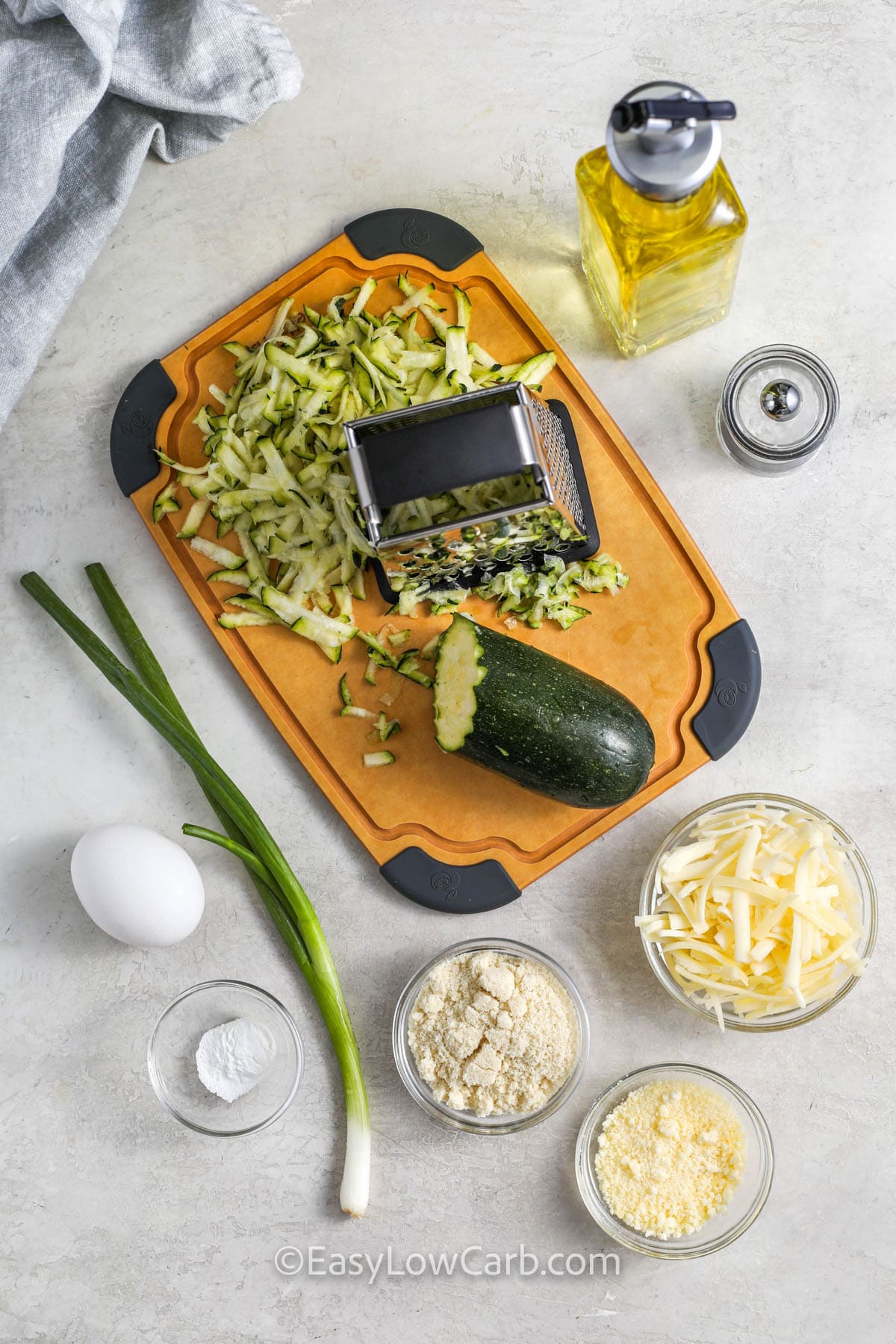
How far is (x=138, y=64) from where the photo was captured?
1849 millimetres

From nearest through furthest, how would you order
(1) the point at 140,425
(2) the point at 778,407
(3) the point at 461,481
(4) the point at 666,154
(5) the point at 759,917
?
(4) the point at 666,154 → (3) the point at 461,481 → (5) the point at 759,917 → (2) the point at 778,407 → (1) the point at 140,425

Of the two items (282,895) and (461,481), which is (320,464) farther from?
(282,895)

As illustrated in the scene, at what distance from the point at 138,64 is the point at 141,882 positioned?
1472 millimetres

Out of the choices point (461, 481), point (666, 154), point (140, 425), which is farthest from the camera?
point (140, 425)

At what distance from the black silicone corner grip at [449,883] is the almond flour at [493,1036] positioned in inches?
3.9

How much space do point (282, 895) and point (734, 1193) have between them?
0.94 m

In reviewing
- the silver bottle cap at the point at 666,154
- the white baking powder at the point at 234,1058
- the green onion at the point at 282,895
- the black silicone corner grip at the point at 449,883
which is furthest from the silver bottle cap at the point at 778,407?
the white baking powder at the point at 234,1058

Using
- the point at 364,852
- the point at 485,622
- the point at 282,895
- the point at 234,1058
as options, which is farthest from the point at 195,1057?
the point at 485,622

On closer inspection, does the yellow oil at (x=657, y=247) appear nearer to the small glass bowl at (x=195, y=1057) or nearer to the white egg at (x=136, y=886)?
the white egg at (x=136, y=886)

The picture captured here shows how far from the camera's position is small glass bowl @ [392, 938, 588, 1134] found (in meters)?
1.76

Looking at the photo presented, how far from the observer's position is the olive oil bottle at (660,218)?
1.34 m

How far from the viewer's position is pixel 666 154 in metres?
1.36

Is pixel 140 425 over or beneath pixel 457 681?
over

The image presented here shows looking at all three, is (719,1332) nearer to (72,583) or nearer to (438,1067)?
(438,1067)
